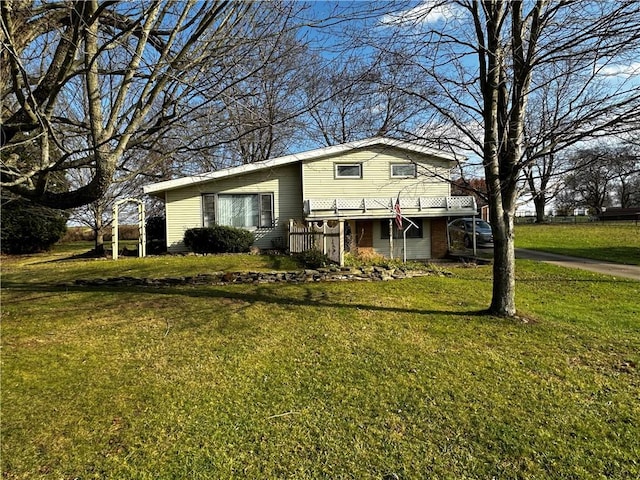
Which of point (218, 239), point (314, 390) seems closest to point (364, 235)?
point (218, 239)

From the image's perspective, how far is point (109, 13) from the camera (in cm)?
509

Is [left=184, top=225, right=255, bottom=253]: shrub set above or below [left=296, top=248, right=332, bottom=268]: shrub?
above

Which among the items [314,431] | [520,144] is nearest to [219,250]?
[520,144]

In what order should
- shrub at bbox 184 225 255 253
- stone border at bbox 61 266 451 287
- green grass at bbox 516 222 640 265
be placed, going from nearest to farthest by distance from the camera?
1. stone border at bbox 61 266 451 287
2. shrub at bbox 184 225 255 253
3. green grass at bbox 516 222 640 265

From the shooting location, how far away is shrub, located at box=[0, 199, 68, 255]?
1967 centimetres

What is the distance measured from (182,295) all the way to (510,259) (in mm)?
6250

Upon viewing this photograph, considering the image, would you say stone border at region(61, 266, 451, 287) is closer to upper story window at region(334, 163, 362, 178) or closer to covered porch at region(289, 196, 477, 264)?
covered porch at region(289, 196, 477, 264)

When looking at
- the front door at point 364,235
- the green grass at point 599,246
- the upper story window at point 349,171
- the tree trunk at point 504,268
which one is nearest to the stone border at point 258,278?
the tree trunk at point 504,268

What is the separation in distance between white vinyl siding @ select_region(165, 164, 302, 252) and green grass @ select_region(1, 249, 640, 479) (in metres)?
8.90

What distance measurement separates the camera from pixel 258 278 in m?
9.42

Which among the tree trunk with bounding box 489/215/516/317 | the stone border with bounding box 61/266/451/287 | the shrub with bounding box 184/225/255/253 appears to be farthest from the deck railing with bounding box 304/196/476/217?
the tree trunk with bounding box 489/215/516/317

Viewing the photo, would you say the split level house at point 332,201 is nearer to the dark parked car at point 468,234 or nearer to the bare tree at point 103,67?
the dark parked car at point 468,234

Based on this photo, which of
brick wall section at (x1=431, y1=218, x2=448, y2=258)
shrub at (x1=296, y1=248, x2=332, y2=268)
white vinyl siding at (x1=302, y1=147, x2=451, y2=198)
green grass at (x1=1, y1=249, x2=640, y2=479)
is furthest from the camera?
brick wall section at (x1=431, y1=218, x2=448, y2=258)

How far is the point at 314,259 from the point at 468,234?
10833 mm
